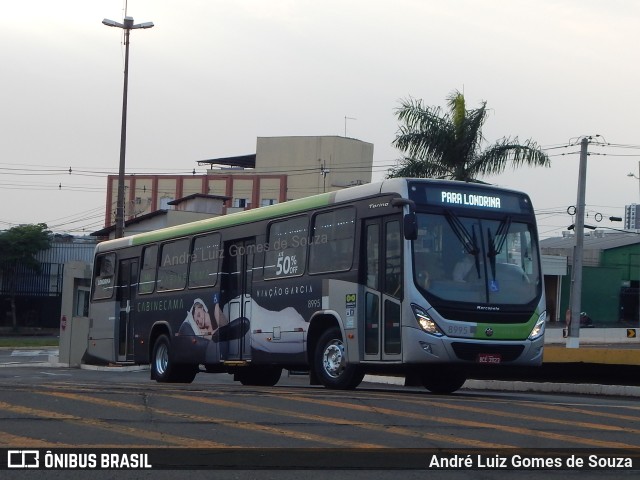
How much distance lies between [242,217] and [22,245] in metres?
55.9

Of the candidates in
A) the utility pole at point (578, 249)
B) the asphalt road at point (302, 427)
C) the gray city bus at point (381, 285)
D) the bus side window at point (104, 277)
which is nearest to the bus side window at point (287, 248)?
the gray city bus at point (381, 285)

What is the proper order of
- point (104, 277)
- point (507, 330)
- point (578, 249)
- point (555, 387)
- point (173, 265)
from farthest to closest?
point (578, 249)
point (104, 277)
point (173, 265)
point (555, 387)
point (507, 330)

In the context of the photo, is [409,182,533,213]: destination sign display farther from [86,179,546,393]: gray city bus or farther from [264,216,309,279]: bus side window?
[264,216,309,279]: bus side window

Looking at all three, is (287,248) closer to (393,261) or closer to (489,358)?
(393,261)

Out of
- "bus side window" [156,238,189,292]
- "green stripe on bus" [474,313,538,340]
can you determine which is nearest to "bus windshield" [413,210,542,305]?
"green stripe on bus" [474,313,538,340]

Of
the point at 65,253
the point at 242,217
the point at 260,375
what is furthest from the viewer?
the point at 65,253

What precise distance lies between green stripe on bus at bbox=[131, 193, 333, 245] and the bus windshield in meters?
2.37

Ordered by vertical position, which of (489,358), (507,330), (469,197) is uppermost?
(469,197)

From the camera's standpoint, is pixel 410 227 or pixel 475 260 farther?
pixel 475 260

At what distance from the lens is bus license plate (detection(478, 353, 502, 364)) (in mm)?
16220

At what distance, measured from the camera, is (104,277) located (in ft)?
86.3

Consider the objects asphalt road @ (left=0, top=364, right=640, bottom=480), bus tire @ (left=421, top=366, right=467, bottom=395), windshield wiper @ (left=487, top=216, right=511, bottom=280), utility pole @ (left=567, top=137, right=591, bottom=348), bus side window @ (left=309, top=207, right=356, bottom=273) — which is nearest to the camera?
asphalt road @ (left=0, top=364, right=640, bottom=480)

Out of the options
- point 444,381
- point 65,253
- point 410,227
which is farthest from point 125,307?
point 65,253
